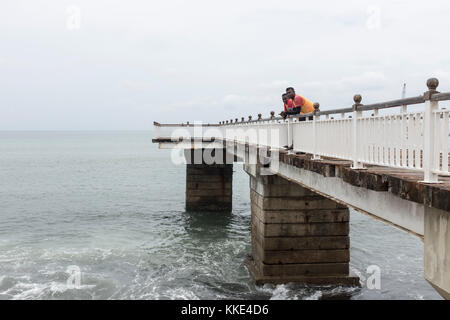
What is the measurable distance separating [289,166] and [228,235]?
14.0 meters

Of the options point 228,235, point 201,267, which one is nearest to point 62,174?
point 228,235

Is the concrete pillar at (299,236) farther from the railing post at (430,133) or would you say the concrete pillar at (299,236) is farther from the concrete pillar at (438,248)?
the railing post at (430,133)

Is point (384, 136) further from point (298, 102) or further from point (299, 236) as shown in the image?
point (299, 236)

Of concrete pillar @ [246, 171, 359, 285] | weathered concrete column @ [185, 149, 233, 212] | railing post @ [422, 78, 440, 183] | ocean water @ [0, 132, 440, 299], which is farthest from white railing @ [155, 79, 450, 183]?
weathered concrete column @ [185, 149, 233, 212]

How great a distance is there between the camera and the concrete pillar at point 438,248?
16.3ft

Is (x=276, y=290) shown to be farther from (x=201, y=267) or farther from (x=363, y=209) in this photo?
(x=363, y=209)

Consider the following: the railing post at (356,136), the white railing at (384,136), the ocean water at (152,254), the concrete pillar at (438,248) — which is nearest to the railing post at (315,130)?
the white railing at (384,136)

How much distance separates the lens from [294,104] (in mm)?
12117

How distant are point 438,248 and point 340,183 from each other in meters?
3.23

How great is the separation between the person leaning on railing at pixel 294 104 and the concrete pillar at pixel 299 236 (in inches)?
127

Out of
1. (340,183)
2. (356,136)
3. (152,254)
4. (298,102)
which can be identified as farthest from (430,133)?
(152,254)

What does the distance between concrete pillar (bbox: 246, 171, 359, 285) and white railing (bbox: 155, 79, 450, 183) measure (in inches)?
111

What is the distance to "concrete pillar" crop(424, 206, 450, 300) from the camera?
16.3ft

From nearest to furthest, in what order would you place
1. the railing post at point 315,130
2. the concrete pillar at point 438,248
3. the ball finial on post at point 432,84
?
the concrete pillar at point 438,248, the ball finial on post at point 432,84, the railing post at point 315,130
